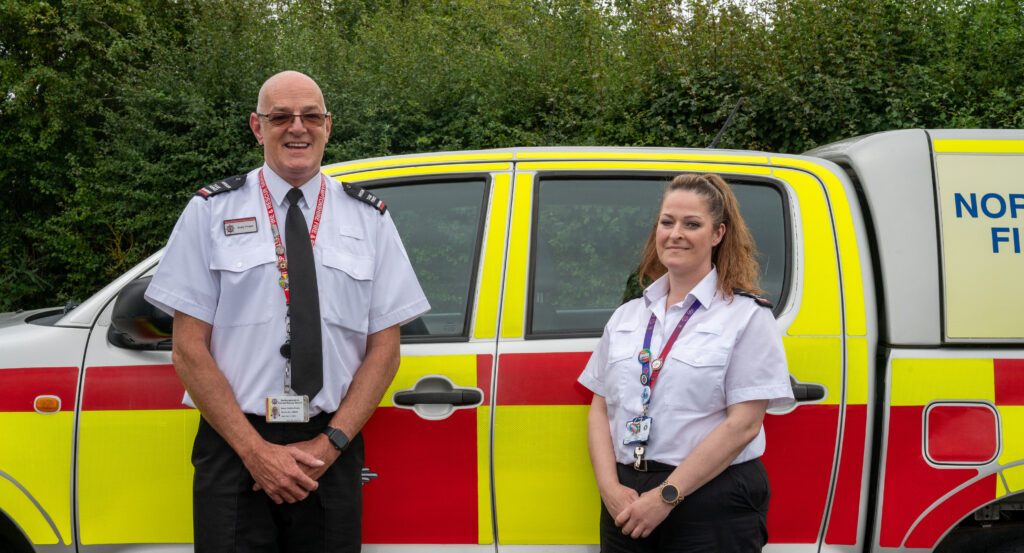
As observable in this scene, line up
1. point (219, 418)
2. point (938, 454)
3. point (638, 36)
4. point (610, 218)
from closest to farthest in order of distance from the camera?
point (219, 418) < point (938, 454) < point (610, 218) < point (638, 36)

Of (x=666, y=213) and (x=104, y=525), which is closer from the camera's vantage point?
(x=666, y=213)

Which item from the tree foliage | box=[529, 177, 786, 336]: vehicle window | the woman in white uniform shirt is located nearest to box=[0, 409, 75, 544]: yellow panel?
box=[529, 177, 786, 336]: vehicle window

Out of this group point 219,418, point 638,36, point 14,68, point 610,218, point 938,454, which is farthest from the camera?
point 14,68

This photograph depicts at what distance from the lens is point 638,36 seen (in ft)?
26.1

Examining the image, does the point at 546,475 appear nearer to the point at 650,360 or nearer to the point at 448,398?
the point at 448,398

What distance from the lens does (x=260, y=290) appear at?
2.02 meters

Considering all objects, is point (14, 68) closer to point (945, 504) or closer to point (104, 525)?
point (104, 525)

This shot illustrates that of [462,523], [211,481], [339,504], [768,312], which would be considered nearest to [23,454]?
[211,481]

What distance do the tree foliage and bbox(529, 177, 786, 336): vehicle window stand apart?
14.7ft

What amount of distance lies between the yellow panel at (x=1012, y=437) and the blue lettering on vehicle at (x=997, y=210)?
46cm

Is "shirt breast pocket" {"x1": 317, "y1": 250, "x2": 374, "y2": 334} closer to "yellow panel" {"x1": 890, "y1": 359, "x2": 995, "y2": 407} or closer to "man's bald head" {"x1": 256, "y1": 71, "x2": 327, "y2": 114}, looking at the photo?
"man's bald head" {"x1": 256, "y1": 71, "x2": 327, "y2": 114}

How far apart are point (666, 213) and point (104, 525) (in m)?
1.87

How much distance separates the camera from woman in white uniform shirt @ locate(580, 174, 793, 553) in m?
1.94

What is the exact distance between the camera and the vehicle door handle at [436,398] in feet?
7.95
